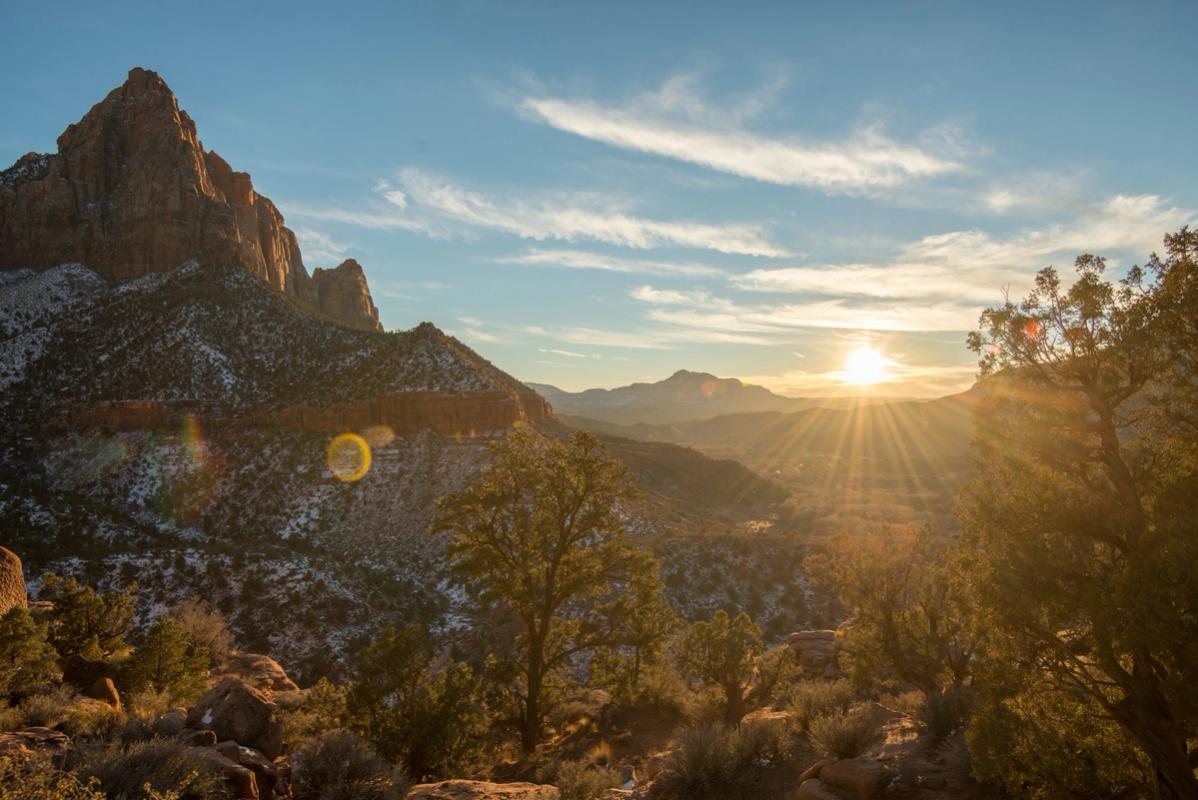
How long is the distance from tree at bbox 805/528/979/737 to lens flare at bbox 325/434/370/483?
44239 millimetres

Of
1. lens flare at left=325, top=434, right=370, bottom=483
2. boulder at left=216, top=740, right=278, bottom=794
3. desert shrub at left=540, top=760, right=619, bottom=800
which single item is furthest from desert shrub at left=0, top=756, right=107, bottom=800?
lens flare at left=325, top=434, right=370, bottom=483

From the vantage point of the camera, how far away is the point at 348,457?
54.1 m

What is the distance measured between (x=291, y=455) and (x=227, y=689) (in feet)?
156

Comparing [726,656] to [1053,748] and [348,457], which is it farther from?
[348,457]

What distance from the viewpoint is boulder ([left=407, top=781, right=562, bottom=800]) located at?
9164 millimetres

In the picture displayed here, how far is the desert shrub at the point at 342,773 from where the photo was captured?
9500 mm

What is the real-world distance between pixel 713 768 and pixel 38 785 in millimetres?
10396

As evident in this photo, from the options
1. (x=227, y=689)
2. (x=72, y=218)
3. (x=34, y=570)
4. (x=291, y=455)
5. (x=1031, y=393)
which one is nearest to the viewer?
(x=1031, y=393)

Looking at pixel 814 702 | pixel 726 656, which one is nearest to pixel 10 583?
pixel 726 656

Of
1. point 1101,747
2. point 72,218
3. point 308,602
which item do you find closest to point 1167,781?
point 1101,747

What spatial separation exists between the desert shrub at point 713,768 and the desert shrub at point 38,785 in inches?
367

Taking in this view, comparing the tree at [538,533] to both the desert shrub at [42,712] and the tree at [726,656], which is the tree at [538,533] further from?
the desert shrub at [42,712]

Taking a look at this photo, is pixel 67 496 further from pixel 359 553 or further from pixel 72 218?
pixel 72 218

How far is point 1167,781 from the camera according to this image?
25.8 feet
